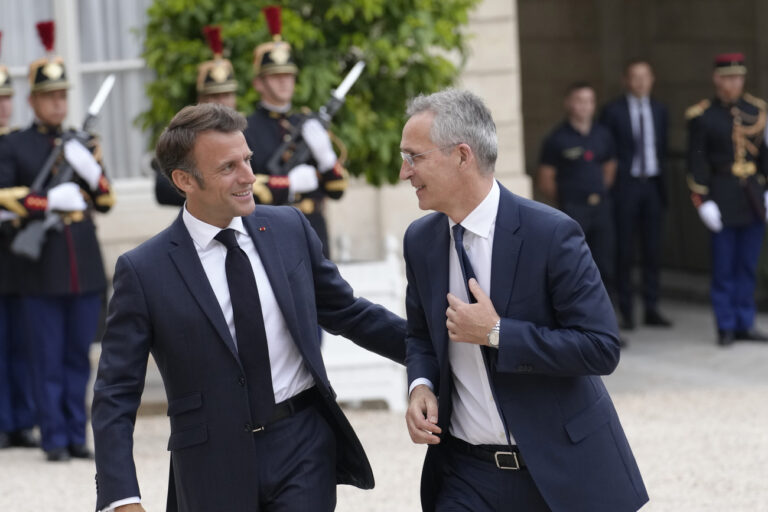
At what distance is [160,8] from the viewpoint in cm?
829

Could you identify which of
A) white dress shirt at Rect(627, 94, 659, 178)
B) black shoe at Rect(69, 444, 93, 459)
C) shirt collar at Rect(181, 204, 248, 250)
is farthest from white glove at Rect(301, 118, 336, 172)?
shirt collar at Rect(181, 204, 248, 250)

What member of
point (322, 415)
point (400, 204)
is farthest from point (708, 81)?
point (322, 415)

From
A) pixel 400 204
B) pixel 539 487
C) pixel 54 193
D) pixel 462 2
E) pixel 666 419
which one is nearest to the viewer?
pixel 539 487

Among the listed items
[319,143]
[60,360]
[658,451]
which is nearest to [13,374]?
[60,360]

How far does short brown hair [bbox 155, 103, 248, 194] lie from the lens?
11.4 ft

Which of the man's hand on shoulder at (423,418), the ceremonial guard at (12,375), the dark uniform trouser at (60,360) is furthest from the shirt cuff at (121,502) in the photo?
the ceremonial guard at (12,375)

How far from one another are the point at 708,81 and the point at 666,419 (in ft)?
19.6

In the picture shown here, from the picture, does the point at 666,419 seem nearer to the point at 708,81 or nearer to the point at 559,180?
the point at 559,180

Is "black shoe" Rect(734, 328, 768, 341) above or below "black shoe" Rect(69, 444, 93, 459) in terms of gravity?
below

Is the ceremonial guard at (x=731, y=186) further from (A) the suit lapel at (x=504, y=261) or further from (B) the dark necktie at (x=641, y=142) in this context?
(A) the suit lapel at (x=504, y=261)

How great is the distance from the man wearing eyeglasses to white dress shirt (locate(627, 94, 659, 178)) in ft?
24.4

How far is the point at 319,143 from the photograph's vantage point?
7.49m

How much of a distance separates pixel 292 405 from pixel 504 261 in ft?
2.18

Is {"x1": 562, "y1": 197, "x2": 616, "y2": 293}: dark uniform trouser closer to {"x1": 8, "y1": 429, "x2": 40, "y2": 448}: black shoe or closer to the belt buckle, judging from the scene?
{"x1": 8, "y1": 429, "x2": 40, "y2": 448}: black shoe
